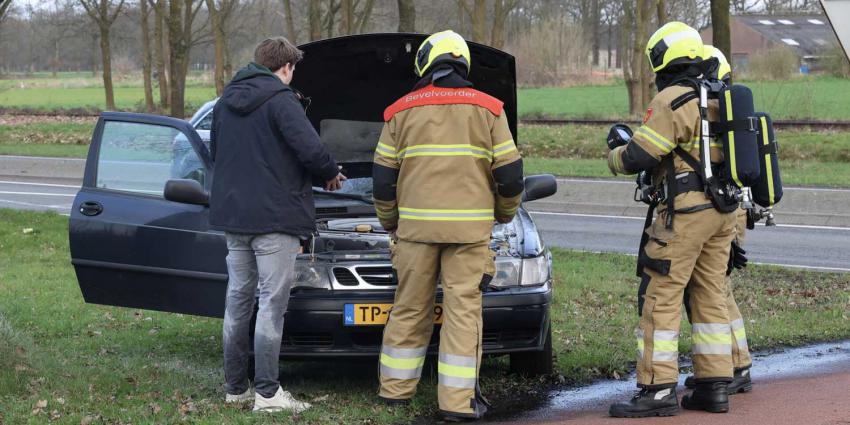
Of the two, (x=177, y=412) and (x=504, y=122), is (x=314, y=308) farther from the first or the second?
(x=504, y=122)

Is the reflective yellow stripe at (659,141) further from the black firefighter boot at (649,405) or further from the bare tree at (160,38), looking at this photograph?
the bare tree at (160,38)

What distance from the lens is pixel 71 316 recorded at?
791cm

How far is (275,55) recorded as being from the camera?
5363 mm

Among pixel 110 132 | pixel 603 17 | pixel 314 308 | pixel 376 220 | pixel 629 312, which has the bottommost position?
pixel 629 312

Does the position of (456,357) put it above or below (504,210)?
below

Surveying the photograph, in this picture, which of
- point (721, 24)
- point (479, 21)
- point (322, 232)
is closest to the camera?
point (322, 232)

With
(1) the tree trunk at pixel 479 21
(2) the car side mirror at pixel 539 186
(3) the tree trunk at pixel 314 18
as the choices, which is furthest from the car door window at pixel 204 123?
(3) the tree trunk at pixel 314 18

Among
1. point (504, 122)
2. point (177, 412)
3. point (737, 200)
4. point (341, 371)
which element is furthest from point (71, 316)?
point (737, 200)

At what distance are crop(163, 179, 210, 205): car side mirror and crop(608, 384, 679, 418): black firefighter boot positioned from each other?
8.13ft

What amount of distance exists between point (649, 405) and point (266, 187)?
220cm

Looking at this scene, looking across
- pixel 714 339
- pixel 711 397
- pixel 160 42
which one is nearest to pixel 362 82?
pixel 714 339

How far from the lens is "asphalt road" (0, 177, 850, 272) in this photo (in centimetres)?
1193

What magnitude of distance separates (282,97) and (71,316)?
3.53m

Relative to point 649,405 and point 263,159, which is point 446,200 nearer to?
point 263,159
